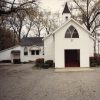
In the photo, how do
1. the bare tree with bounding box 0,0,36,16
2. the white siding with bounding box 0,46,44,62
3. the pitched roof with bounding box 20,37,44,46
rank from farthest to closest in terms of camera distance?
the pitched roof with bounding box 20,37,44,46 → the white siding with bounding box 0,46,44,62 → the bare tree with bounding box 0,0,36,16

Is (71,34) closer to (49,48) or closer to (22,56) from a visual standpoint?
(49,48)

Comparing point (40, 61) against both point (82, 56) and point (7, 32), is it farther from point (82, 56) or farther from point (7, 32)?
point (7, 32)

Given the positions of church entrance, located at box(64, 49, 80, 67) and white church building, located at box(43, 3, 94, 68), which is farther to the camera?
church entrance, located at box(64, 49, 80, 67)

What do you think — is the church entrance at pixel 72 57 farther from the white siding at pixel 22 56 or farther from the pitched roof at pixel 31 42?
the pitched roof at pixel 31 42

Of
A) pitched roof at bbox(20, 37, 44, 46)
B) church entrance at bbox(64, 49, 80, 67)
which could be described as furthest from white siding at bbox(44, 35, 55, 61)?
pitched roof at bbox(20, 37, 44, 46)

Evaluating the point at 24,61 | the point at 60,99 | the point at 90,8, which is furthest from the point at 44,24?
the point at 60,99

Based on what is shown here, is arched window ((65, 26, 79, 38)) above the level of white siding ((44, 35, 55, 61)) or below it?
above

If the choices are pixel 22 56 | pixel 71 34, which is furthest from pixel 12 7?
pixel 22 56

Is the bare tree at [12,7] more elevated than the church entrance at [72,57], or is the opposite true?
the bare tree at [12,7]

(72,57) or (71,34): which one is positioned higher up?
(71,34)

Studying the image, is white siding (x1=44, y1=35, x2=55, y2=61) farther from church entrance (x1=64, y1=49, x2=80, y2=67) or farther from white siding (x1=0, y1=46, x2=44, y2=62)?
white siding (x1=0, y1=46, x2=44, y2=62)

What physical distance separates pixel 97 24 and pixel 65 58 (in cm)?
1890

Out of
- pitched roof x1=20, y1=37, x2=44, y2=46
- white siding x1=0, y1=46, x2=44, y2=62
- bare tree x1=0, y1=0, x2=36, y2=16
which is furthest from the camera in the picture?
pitched roof x1=20, y1=37, x2=44, y2=46

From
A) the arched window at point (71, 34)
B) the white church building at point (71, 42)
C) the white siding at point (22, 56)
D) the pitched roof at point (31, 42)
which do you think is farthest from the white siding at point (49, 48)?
the pitched roof at point (31, 42)
